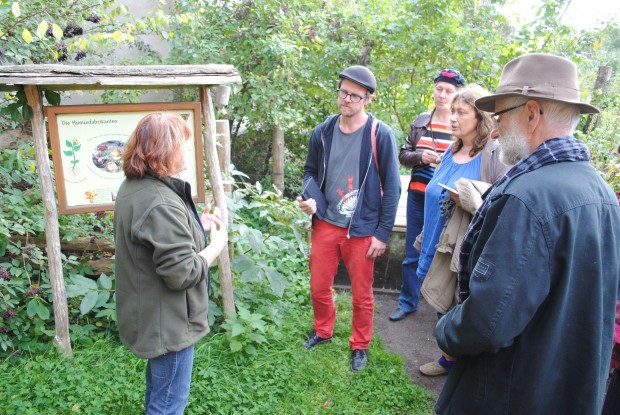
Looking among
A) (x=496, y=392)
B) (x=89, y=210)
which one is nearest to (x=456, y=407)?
(x=496, y=392)

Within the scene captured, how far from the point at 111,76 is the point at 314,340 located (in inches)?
92.1

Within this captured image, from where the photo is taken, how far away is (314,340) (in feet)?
12.0

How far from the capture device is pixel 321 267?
11.2ft

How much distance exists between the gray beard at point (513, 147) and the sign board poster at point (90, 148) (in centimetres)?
206

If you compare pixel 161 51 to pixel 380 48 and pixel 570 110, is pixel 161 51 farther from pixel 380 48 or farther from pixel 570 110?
pixel 570 110

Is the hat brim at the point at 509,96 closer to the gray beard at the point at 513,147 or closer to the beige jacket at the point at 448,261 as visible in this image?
the gray beard at the point at 513,147

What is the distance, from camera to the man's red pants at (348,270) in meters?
3.31

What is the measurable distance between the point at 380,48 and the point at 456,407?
5288mm

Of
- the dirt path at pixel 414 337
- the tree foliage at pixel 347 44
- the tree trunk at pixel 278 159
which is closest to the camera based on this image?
the dirt path at pixel 414 337

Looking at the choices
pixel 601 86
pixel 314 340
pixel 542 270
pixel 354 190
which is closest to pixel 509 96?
pixel 542 270

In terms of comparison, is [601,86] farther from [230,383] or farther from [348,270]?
[230,383]

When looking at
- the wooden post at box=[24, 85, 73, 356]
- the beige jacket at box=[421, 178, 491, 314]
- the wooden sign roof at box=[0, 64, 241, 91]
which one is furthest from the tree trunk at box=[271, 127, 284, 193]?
the beige jacket at box=[421, 178, 491, 314]

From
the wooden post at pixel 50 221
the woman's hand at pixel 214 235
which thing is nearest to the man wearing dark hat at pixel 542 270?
the woman's hand at pixel 214 235

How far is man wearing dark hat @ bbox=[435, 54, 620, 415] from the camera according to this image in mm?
1431
